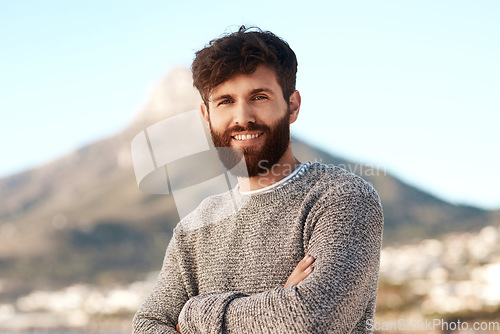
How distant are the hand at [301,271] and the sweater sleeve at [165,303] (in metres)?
0.63

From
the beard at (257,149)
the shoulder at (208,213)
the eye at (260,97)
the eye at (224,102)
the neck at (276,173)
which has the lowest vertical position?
the shoulder at (208,213)

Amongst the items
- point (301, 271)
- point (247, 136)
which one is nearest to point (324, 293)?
point (301, 271)

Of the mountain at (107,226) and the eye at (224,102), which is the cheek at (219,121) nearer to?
the eye at (224,102)

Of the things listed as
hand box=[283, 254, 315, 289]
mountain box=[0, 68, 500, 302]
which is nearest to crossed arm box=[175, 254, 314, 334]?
hand box=[283, 254, 315, 289]

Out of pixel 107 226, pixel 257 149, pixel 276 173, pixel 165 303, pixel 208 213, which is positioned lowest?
pixel 107 226

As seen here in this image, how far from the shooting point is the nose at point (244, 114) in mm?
2473

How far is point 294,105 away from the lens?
8.80 ft

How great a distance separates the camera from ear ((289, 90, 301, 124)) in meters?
2.66

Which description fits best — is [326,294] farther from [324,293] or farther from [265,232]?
[265,232]

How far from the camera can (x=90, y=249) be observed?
99.8 meters

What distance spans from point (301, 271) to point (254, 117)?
0.66 meters

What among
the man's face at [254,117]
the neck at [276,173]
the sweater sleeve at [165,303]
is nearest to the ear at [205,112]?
the man's face at [254,117]

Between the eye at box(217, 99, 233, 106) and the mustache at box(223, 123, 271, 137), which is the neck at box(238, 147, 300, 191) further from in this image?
the eye at box(217, 99, 233, 106)

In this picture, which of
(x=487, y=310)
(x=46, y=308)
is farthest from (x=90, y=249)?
(x=487, y=310)
